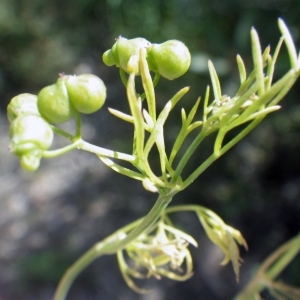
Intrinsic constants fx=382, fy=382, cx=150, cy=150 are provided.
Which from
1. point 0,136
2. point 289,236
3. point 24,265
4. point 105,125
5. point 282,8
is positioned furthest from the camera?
point 0,136

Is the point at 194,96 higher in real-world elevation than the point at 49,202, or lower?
higher

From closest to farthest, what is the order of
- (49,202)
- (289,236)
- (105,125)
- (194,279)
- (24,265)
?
(289,236) < (194,279) < (24,265) < (49,202) < (105,125)

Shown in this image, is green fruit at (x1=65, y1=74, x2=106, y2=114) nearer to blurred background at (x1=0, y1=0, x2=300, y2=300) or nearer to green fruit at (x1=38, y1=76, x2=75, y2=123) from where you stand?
green fruit at (x1=38, y1=76, x2=75, y2=123)

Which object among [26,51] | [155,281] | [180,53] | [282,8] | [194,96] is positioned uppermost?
[282,8]

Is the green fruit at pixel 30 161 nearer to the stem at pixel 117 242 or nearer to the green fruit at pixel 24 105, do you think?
the green fruit at pixel 24 105

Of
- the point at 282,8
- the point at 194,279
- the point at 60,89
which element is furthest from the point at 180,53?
the point at 194,279

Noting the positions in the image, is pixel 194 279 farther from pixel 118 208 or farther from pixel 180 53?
pixel 180 53

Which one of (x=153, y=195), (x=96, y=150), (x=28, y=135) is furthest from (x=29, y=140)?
(x=153, y=195)
